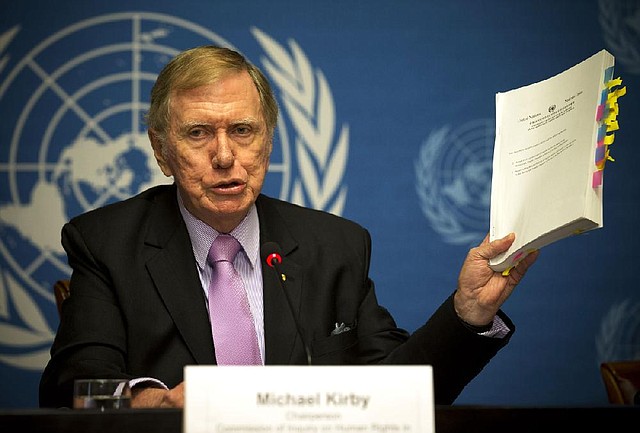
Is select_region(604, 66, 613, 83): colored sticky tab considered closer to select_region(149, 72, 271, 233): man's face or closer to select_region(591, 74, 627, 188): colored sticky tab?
select_region(591, 74, 627, 188): colored sticky tab

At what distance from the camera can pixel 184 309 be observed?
2.80 metres

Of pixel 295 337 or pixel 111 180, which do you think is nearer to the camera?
pixel 295 337

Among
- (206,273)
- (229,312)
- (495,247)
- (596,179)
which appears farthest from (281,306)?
(596,179)

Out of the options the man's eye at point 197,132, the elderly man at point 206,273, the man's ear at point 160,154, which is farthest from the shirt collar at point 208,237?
the man's eye at point 197,132

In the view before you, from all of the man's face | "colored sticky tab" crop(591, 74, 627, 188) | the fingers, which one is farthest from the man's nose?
"colored sticky tab" crop(591, 74, 627, 188)

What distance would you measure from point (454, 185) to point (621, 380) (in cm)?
131

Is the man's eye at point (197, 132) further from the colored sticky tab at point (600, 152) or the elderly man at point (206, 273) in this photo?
the colored sticky tab at point (600, 152)

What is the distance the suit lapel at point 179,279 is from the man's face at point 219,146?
0.13 metres

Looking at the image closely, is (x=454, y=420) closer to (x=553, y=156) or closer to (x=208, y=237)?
(x=553, y=156)

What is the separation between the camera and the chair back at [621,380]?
315cm

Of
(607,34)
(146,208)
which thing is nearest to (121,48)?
(146,208)

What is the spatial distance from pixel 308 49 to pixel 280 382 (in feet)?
9.29

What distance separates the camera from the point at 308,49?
165 inches

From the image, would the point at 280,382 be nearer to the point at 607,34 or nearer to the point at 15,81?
the point at 15,81
